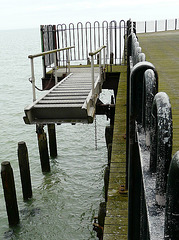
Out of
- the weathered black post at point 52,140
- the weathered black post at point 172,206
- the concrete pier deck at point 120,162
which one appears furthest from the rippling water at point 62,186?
the weathered black post at point 172,206

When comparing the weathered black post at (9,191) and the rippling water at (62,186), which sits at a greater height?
the weathered black post at (9,191)

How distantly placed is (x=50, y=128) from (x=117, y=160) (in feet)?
25.8

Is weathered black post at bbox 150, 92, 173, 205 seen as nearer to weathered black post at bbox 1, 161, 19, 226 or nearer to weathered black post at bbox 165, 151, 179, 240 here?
weathered black post at bbox 165, 151, 179, 240

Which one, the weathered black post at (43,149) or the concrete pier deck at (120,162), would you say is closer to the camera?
the concrete pier deck at (120,162)

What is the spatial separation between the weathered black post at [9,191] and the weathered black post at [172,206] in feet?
23.2

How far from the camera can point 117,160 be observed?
4.69m

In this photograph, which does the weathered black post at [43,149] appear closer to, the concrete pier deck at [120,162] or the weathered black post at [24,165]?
the weathered black post at [24,165]

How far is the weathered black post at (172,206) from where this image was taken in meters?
0.84

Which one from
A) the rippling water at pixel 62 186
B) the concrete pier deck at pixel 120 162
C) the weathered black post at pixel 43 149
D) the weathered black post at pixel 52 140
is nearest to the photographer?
the concrete pier deck at pixel 120 162

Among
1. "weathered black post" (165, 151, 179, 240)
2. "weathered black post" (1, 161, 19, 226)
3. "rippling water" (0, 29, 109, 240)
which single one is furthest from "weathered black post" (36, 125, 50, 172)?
"weathered black post" (165, 151, 179, 240)

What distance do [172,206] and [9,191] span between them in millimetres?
7521

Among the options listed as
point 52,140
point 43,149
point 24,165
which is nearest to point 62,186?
point 43,149

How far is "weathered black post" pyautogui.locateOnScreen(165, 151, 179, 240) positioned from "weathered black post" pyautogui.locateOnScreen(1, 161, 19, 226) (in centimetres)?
706

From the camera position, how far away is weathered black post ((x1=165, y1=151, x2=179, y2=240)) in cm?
84
